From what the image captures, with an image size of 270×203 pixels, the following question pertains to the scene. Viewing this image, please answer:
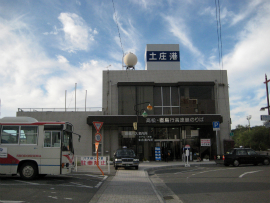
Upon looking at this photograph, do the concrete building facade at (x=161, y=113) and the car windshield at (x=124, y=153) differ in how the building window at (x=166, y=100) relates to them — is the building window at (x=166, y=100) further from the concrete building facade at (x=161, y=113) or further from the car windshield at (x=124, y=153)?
the car windshield at (x=124, y=153)

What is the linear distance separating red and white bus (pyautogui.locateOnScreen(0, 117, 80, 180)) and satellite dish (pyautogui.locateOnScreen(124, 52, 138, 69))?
2042cm

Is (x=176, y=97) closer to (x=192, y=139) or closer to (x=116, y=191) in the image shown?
(x=192, y=139)

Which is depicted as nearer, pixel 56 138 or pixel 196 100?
pixel 56 138

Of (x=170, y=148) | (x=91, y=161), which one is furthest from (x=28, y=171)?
(x=170, y=148)

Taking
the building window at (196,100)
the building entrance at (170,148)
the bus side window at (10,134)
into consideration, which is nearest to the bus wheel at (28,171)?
the bus side window at (10,134)

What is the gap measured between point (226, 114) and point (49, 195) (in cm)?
2524

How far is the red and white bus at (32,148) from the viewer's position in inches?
510

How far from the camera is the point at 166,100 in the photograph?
98.6ft

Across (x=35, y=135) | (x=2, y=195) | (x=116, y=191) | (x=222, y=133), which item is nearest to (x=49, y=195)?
(x=2, y=195)

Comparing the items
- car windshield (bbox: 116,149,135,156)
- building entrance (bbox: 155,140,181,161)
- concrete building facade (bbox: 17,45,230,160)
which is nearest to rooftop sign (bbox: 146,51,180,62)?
concrete building facade (bbox: 17,45,230,160)

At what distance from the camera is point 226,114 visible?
30266mm

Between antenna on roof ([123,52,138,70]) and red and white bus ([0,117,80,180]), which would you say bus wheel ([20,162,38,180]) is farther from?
antenna on roof ([123,52,138,70])

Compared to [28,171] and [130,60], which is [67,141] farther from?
[130,60]

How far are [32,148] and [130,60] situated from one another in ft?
70.4
